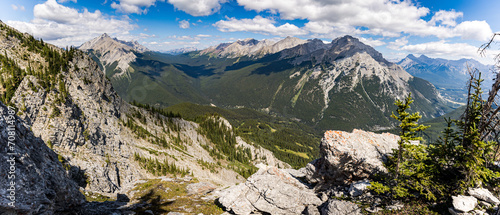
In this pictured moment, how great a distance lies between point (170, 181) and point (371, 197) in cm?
3860

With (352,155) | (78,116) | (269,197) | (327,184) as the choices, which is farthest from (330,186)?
(78,116)

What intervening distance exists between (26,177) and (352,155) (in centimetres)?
3384

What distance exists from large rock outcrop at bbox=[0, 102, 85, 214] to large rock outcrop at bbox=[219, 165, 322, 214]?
19.7 m

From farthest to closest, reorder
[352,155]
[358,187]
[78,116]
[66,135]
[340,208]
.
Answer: [78,116]
[66,135]
[352,155]
[358,187]
[340,208]

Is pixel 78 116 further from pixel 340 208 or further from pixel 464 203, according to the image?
pixel 464 203

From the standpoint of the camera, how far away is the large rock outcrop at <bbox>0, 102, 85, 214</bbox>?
12.5 metres

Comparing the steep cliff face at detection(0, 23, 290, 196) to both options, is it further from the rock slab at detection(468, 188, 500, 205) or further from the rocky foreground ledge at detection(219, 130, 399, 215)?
the rock slab at detection(468, 188, 500, 205)

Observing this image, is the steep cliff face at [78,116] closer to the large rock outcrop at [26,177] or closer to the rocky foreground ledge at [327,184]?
the large rock outcrop at [26,177]

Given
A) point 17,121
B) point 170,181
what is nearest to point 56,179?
point 17,121

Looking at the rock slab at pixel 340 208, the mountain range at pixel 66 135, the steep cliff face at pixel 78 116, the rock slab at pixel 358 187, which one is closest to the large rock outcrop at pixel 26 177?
the mountain range at pixel 66 135

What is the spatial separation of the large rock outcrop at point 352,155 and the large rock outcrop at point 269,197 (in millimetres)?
4664

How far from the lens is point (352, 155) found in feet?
91.0

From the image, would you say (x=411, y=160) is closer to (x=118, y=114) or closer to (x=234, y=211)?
(x=234, y=211)

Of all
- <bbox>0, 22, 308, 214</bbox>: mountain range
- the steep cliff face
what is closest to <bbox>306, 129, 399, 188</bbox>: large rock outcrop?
<bbox>0, 22, 308, 214</bbox>: mountain range
